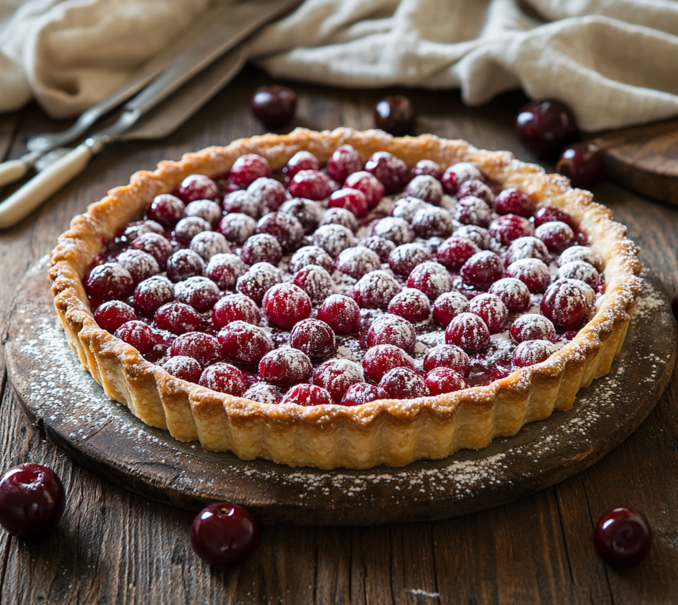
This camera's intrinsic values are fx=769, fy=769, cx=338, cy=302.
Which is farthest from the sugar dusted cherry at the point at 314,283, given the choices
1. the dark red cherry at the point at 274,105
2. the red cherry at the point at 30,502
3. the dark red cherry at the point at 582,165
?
the dark red cherry at the point at 274,105

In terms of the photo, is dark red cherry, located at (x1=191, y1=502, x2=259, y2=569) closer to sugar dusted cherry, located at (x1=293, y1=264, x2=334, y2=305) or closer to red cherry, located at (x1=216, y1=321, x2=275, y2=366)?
red cherry, located at (x1=216, y1=321, x2=275, y2=366)

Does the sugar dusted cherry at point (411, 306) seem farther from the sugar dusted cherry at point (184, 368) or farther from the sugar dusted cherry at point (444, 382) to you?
the sugar dusted cherry at point (184, 368)

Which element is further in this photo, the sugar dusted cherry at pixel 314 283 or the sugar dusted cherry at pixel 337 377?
the sugar dusted cherry at pixel 314 283

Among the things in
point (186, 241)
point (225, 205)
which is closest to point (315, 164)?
point (225, 205)

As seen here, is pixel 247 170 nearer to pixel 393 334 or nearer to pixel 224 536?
pixel 393 334

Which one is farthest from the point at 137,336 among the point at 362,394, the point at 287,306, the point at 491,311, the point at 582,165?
the point at 582,165

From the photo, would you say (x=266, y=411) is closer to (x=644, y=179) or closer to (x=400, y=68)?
(x=644, y=179)
